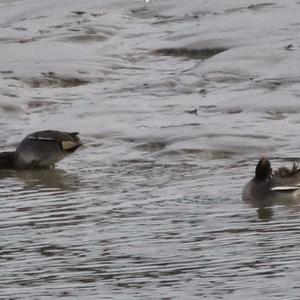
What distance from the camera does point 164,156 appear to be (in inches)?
468

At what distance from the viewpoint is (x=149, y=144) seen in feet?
40.5

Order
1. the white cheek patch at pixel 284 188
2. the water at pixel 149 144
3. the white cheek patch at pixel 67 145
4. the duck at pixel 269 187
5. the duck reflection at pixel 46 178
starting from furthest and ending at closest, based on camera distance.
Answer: the white cheek patch at pixel 67 145 → the duck reflection at pixel 46 178 → the white cheek patch at pixel 284 188 → the duck at pixel 269 187 → the water at pixel 149 144

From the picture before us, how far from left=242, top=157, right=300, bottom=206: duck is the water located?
11cm

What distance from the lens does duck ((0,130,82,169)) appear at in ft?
38.9

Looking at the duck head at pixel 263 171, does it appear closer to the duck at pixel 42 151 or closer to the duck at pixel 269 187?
the duck at pixel 269 187

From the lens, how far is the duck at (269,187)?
9844 millimetres

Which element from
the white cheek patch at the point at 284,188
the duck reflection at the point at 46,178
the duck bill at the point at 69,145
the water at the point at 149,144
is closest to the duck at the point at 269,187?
the white cheek patch at the point at 284,188

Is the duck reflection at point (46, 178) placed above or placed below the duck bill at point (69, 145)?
below

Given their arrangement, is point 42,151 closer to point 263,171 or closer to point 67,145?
point 67,145

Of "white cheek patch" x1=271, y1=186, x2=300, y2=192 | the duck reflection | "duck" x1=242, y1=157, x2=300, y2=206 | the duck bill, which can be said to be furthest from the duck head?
the duck bill

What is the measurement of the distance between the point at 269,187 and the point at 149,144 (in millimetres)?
2543

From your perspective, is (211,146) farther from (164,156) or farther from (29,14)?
(29,14)

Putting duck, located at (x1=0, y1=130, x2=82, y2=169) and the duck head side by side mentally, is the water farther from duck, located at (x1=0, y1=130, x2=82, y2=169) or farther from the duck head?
the duck head

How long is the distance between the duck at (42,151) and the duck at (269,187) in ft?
7.01
